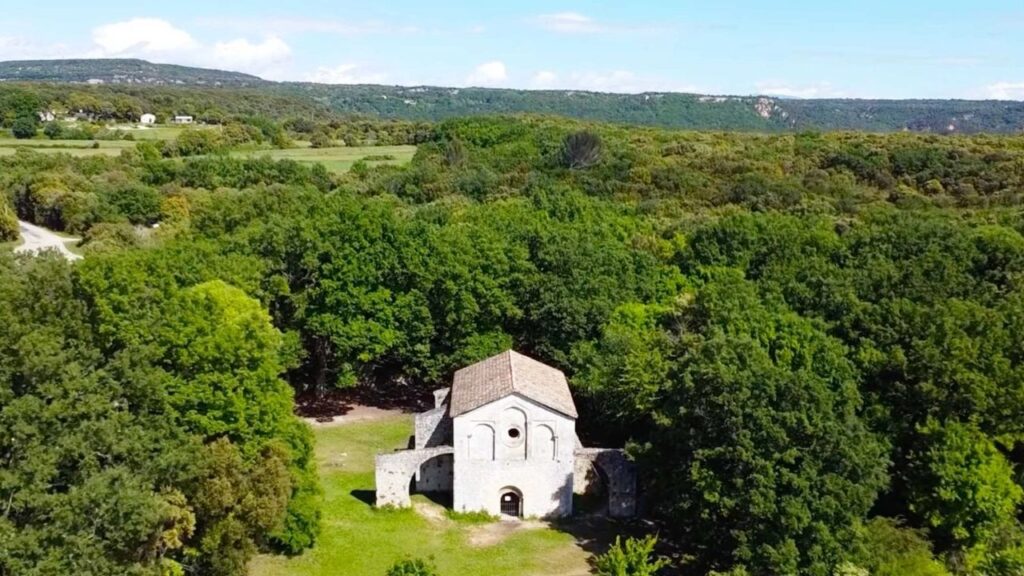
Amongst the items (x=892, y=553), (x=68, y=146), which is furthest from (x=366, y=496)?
(x=68, y=146)

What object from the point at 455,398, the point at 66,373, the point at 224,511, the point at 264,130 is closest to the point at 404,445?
the point at 455,398

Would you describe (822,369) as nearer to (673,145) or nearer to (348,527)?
(348,527)

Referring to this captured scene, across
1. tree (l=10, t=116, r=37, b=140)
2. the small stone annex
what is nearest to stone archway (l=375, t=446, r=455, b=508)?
the small stone annex

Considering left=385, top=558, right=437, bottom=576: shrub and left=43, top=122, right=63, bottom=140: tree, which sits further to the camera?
left=43, top=122, right=63, bottom=140: tree

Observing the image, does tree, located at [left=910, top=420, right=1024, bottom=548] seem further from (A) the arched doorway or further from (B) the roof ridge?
(B) the roof ridge

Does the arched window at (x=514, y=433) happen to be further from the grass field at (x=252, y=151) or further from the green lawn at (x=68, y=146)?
the green lawn at (x=68, y=146)

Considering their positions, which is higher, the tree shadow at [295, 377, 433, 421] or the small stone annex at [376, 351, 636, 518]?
the small stone annex at [376, 351, 636, 518]
